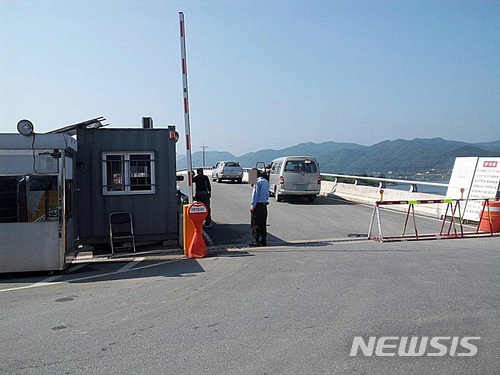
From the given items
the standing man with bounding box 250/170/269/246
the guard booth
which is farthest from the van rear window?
the guard booth

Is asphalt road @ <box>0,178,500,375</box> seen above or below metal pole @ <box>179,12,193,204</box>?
below

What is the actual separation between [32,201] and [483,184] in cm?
1232

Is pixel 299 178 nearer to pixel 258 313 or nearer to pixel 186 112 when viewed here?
pixel 186 112

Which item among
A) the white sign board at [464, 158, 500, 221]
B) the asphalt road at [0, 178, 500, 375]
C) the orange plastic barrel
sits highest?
the white sign board at [464, 158, 500, 221]

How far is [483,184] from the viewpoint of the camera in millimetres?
15102

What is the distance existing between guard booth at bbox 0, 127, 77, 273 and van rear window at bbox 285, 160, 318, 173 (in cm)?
1339

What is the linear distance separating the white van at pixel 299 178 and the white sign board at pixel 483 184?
740cm

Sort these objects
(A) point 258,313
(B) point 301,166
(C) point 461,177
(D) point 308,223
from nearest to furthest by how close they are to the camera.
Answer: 1. (A) point 258,313
2. (D) point 308,223
3. (C) point 461,177
4. (B) point 301,166

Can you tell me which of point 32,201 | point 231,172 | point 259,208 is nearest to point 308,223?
point 259,208

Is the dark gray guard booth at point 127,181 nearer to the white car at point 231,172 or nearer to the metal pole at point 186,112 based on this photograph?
the metal pole at point 186,112

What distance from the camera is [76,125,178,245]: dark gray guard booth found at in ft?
39.2

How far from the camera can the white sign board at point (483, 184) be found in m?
14.7

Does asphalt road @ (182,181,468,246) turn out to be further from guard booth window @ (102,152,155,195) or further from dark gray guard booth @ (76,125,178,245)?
guard booth window @ (102,152,155,195)

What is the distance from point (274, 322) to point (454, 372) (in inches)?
82.2
